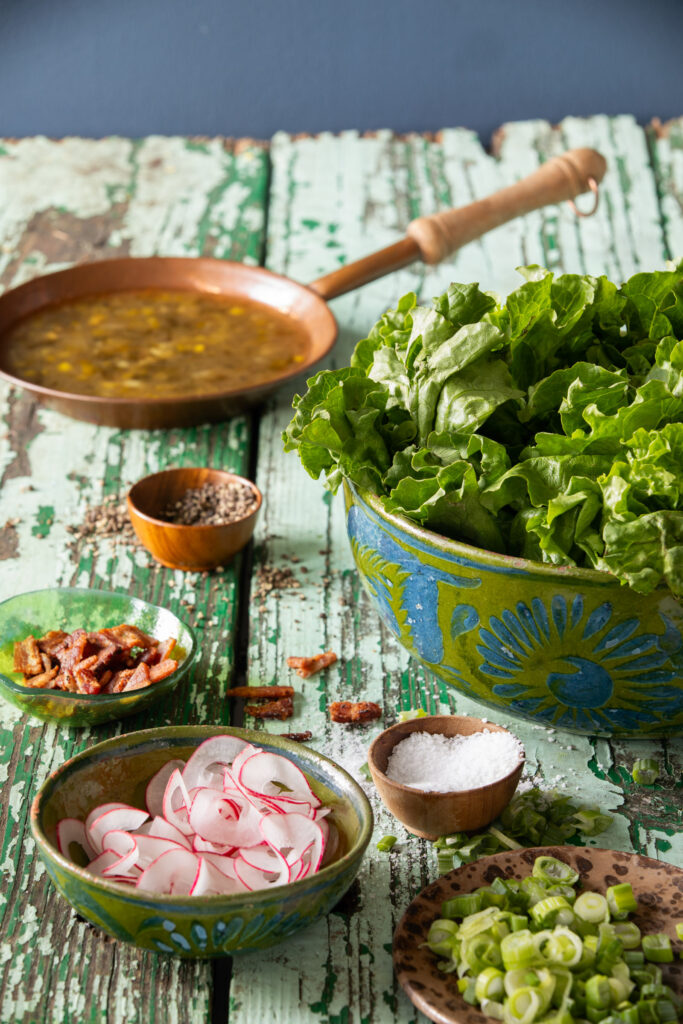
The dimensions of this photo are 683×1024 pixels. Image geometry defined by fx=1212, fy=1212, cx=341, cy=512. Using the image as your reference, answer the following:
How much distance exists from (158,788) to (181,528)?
0.57 metres

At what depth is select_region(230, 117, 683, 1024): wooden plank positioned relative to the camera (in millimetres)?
1294

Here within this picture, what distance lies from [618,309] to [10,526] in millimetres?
1071

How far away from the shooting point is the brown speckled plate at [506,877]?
1.19 metres

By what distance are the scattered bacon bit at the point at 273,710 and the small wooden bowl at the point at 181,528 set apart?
333 millimetres

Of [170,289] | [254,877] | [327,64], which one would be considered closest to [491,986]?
[254,877]

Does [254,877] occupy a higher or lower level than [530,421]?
lower

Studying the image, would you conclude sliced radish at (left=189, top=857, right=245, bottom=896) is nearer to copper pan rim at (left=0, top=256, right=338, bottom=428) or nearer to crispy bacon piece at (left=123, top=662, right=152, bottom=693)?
crispy bacon piece at (left=123, top=662, right=152, bottom=693)

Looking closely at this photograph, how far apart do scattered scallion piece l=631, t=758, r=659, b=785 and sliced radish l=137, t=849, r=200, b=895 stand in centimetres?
59

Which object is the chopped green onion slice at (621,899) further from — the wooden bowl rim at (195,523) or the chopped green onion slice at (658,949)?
the wooden bowl rim at (195,523)

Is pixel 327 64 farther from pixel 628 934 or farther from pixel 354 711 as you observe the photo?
pixel 628 934

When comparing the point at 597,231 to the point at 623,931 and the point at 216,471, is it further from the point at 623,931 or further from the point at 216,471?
the point at 623,931

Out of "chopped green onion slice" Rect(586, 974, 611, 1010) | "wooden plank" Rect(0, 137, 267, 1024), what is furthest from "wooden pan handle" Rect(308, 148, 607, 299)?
"chopped green onion slice" Rect(586, 974, 611, 1010)

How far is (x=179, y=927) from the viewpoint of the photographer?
1.17m

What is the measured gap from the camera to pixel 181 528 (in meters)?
1.89
